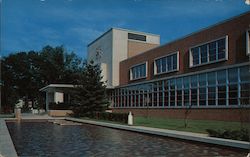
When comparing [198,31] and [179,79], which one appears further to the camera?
[179,79]

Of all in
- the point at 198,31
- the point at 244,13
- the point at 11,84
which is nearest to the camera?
the point at 244,13

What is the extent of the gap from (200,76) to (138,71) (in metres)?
15.1

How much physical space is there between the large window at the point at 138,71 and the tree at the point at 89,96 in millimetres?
Result: 5863

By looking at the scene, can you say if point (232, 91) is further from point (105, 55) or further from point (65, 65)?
point (65, 65)

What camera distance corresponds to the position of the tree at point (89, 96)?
38.9 m

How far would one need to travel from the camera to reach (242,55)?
2558cm

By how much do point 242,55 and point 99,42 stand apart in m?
36.5

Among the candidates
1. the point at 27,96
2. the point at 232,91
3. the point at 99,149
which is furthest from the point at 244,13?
the point at 27,96

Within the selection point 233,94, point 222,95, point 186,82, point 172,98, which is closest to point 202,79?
point 186,82

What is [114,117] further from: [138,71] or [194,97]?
[138,71]

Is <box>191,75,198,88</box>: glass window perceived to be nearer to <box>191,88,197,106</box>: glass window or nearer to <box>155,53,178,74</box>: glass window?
<box>191,88,197,106</box>: glass window

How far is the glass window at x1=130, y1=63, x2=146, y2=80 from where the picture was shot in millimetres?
43188

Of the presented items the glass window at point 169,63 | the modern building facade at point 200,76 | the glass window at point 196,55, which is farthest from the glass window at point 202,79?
the glass window at point 169,63

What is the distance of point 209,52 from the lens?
97.9 feet
